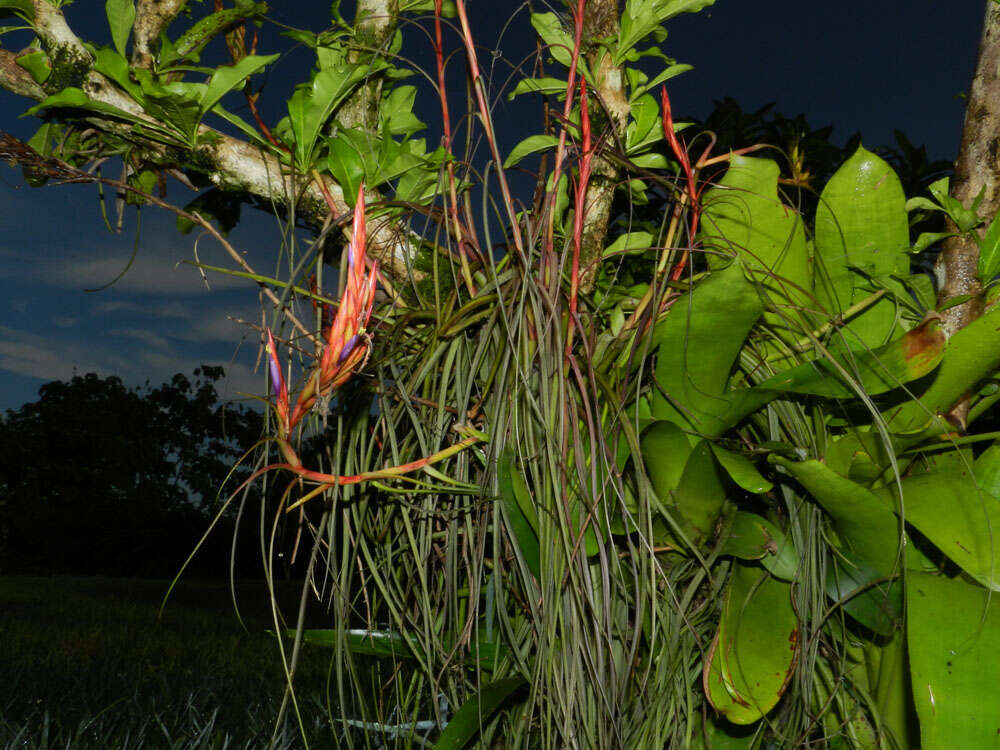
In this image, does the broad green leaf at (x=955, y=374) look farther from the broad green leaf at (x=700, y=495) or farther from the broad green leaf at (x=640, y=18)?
the broad green leaf at (x=640, y=18)

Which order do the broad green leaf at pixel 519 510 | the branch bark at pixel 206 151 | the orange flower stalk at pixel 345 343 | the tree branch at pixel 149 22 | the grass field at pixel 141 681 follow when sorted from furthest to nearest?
1. the grass field at pixel 141 681
2. the tree branch at pixel 149 22
3. the branch bark at pixel 206 151
4. the broad green leaf at pixel 519 510
5. the orange flower stalk at pixel 345 343

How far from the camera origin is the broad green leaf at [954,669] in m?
0.65

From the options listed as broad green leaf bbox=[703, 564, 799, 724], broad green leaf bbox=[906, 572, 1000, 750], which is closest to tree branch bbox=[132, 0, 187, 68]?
broad green leaf bbox=[703, 564, 799, 724]

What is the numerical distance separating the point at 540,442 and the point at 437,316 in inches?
7.0

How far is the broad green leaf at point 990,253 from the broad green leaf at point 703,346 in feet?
1.39

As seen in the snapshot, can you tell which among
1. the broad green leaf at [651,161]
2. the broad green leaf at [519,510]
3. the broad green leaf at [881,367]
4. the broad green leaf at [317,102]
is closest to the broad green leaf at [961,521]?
the broad green leaf at [881,367]

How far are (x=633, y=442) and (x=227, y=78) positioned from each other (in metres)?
0.71

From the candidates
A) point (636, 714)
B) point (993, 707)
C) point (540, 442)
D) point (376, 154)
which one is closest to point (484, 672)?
point (636, 714)

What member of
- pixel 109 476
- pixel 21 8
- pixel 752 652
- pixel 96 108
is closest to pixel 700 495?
pixel 752 652

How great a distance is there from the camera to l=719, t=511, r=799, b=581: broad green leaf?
711mm

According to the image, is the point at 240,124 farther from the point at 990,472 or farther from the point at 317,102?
the point at 990,472

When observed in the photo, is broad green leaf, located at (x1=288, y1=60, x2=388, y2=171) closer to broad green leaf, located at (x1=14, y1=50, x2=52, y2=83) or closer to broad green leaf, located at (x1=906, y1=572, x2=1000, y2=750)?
broad green leaf, located at (x1=14, y1=50, x2=52, y2=83)

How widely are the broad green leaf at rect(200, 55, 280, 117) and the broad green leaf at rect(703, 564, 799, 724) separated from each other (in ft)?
2.81

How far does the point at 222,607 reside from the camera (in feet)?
16.8
